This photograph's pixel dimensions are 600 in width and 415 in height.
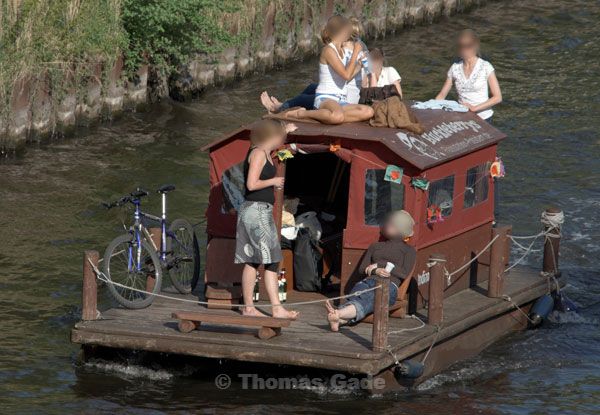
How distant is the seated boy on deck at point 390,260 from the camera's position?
1391 centimetres

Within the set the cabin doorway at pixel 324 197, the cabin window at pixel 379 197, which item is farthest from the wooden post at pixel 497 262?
the cabin doorway at pixel 324 197

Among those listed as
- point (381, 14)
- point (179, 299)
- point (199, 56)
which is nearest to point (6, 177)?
point (199, 56)

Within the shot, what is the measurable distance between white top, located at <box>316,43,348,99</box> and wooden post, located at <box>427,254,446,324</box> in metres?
2.18

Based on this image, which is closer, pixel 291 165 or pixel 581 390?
pixel 581 390

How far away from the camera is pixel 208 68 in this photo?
28375 mm

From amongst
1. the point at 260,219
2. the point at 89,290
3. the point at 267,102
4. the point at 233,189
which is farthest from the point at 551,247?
the point at 89,290

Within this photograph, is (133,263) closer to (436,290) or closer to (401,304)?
(401,304)

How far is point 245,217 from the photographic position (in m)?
13.7

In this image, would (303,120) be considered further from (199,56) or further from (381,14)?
(381,14)

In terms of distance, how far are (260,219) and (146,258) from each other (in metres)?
1.92

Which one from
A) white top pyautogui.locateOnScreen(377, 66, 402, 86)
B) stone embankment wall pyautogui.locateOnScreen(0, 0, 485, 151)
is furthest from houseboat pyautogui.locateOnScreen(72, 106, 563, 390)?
stone embankment wall pyautogui.locateOnScreen(0, 0, 485, 151)

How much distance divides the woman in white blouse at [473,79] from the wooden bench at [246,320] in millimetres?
4448

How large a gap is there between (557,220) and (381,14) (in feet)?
61.0

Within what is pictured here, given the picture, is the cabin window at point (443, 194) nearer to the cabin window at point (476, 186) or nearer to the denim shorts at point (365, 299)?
the cabin window at point (476, 186)
